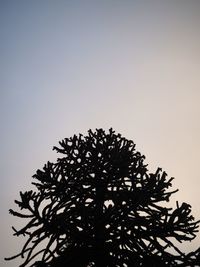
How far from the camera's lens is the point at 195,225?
6.29 metres

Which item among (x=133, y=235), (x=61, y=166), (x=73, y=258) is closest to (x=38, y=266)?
(x=73, y=258)

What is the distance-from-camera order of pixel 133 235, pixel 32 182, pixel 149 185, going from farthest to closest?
pixel 32 182 < pixel 149 185 < pixel 133 235

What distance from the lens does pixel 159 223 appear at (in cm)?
612

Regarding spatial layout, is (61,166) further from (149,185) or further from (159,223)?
(159,223)

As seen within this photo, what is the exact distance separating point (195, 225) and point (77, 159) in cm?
322

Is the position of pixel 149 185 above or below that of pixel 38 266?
above

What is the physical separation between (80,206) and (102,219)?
0.55m

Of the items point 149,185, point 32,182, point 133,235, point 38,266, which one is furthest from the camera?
point 32,182

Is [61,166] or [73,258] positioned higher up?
[61,166]

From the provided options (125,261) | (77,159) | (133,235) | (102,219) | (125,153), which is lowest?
(125,261)

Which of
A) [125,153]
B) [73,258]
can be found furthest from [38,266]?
[125,153]

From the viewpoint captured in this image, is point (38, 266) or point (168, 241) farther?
point (168, 241)

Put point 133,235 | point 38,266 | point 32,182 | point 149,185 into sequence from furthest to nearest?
point 32,182 < point 149,185 < point 133,235 < point 38,266

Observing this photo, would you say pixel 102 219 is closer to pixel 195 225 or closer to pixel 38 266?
pixel 38 266
